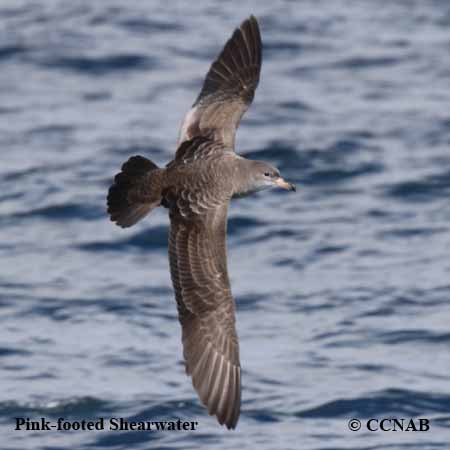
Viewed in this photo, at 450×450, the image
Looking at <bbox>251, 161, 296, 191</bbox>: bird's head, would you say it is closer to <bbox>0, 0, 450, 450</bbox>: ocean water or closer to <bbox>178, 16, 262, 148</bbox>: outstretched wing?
<bbox>178, 16, 262, 148</bbox>: outstretched wing

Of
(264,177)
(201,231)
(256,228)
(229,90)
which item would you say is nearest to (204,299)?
(201,231)

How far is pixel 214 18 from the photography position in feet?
61.0

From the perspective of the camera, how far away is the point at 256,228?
43.8ft

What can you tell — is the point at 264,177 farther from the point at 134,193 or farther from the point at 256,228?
the point at 256,228

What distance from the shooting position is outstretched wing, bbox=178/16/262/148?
31.9ft

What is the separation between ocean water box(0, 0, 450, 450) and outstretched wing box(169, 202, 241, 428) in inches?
53.4

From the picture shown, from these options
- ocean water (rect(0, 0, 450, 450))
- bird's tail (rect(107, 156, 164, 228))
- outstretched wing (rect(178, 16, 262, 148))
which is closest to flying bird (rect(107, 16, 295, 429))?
bird's tail (rect(107, 156, 164, 228))

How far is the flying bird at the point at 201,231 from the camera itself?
28.7 ft

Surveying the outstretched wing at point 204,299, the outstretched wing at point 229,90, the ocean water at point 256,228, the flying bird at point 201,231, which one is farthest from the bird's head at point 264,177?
the ocean water at point 256,228

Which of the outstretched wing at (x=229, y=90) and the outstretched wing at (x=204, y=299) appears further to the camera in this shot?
the outstretched wing at (x=229, y=90)

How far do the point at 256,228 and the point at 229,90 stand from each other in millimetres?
3488

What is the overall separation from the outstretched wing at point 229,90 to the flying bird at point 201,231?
0.37m

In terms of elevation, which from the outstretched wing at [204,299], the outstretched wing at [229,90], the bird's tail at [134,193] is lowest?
the outstretched wing at [204,299]

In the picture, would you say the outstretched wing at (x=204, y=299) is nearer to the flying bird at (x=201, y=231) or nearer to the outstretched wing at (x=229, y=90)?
the flying bird at (x=201, y=231)
